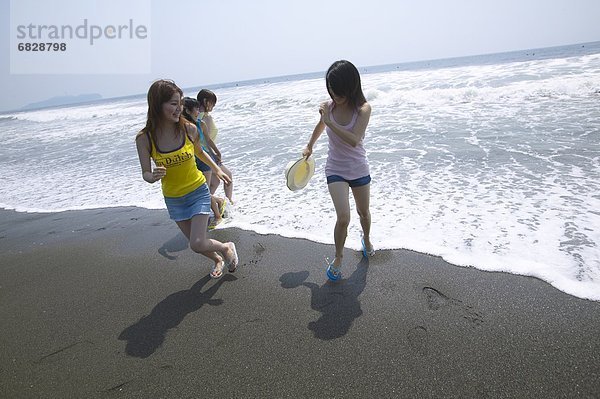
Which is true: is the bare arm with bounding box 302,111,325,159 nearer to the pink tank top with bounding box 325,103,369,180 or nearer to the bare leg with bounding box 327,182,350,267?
the pink tank top with bounding box 325,103,369,180

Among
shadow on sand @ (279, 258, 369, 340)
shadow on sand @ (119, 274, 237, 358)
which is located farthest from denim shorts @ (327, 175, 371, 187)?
shadow on sand @ (119, 274, 237, 358)

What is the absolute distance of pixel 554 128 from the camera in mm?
7727

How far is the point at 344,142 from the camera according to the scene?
3074 millimetres

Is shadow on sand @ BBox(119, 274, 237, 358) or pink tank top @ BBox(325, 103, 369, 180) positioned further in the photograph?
pink tank top @ BBox(325, 103, 369, 180)

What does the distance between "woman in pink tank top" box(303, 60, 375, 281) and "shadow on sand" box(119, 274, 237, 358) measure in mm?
1188

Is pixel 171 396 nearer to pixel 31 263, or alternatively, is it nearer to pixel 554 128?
pixel 31 263

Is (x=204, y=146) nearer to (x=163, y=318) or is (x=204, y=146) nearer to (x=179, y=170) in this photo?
(x=179, y=170)

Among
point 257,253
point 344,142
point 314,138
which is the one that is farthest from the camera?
point 257,253

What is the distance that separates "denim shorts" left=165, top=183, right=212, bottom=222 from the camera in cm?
326

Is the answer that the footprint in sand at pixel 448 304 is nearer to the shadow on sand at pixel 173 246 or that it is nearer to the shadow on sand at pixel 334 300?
the shadow on sand at pixel 334 300

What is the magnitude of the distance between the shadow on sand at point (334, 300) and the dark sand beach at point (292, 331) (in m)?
0.01

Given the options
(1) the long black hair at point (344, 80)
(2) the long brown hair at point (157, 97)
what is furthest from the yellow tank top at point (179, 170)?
(1) the long black hair at point (344, 80)

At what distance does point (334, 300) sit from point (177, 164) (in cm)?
188

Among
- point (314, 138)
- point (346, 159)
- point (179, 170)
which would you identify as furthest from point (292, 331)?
point (314, 138)
